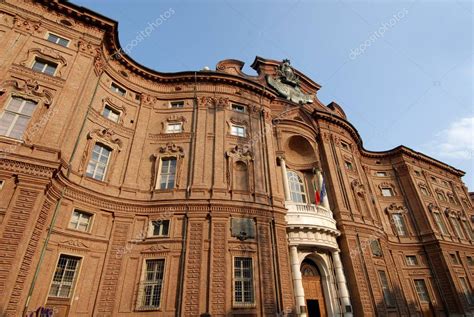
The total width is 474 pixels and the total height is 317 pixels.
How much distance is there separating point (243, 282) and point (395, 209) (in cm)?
2478

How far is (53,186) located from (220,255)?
9706mm

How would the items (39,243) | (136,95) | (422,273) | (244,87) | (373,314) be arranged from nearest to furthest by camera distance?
(39,243) < (373,314) < (136,95) < (244,87) < (422,273)

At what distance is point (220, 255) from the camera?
1592 cm

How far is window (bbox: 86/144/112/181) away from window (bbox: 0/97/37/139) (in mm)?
3930

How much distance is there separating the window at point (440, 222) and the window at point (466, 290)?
16.8 ft

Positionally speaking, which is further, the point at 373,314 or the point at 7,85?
the point at 373,314

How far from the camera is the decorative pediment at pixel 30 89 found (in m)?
15.1

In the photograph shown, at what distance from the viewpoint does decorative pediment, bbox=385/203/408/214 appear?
31828 millimetres

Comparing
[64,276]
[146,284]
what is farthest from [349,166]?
[64,276]

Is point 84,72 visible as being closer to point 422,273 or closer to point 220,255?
point 220,255

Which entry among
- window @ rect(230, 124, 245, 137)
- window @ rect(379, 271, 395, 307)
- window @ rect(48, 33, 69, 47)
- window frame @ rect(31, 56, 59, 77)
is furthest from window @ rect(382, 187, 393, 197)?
window @ rect(48, 33, 69, 47)

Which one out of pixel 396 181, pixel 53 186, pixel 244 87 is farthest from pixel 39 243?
pixel 396 181

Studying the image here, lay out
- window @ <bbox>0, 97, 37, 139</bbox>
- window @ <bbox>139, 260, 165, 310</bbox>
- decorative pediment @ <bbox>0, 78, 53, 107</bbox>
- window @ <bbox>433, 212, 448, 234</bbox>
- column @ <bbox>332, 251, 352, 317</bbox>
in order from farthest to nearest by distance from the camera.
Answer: window @ <bbox>433, 212, 448, 234</bbox> → column @ <bbox>332, 251, 352, 317</bbox> → decorative pediment @ <bbox>0, 78, 53, 107</bbox> → window @ <bbox>139, 260, 165, 310</bbox> → window @ <bbox>0, 97, 37, 139</bbox>

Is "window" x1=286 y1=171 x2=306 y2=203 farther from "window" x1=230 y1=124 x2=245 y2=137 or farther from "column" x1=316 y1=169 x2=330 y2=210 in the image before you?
"window" x1=230 y1=124 x2=245 y2=137
